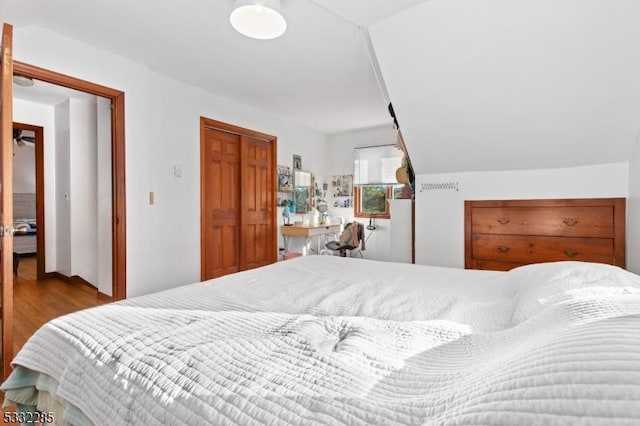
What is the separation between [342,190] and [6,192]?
4.55 m

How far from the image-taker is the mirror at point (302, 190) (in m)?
5.14

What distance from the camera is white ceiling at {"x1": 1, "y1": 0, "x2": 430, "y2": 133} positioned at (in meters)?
2.12

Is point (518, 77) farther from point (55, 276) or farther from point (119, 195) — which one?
point (55, 276)

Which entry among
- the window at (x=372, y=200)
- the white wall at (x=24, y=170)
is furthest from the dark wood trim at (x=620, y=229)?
the white wall at (x=24, y=170)

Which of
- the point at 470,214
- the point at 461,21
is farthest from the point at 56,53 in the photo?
the point at 470,214

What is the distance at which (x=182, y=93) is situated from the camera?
136 inches

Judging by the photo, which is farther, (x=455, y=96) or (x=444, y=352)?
(x=455, y=96)

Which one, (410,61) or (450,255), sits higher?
(410,61)

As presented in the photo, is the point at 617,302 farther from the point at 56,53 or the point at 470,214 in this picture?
the point at 56,53

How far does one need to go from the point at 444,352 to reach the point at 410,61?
2124 mm

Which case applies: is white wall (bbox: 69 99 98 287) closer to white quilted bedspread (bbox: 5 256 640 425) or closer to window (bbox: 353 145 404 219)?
white quilted bedspread (bbox: 5 256 640 425)

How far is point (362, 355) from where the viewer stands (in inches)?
28.8

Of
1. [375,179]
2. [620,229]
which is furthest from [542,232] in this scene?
[375,179]

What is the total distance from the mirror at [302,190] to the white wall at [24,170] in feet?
20.9
